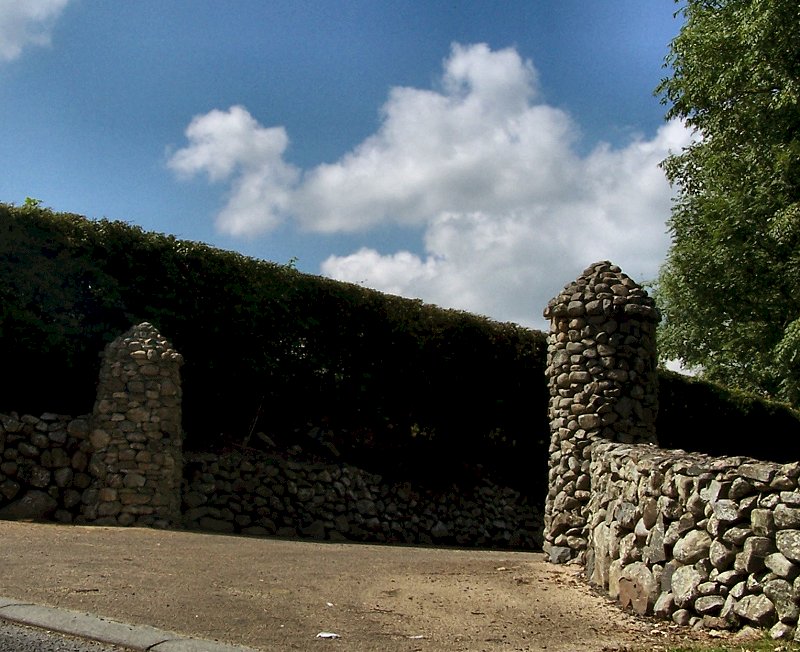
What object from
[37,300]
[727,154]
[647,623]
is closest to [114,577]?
[647,623]

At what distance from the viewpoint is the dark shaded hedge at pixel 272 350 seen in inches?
542

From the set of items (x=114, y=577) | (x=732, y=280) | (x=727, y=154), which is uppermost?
(x=727, y=154)

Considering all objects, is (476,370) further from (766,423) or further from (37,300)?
(766,423)

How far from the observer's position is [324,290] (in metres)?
17.2

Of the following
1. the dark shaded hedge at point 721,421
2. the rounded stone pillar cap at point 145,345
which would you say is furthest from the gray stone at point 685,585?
the dark shaded hedge at point 721,421

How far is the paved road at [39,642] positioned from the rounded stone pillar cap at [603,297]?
25.6ft

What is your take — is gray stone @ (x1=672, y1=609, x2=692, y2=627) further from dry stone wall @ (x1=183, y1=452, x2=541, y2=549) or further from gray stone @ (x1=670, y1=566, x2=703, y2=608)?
dry stone wall @ (x1=183, y1=452, x2=541, y2=549)

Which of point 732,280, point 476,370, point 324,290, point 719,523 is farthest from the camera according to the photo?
point 732,280

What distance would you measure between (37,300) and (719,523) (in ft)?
35.6

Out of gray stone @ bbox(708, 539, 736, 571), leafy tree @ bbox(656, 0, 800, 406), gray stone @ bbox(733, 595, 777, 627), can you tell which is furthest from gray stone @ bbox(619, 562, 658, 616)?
leafy tree @ bbox(656, 0, 800, 406)

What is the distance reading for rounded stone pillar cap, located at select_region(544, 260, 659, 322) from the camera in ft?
37.8

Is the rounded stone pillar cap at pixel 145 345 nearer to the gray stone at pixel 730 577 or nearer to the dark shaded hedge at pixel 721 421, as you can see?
the gray stone at pixel 730 577

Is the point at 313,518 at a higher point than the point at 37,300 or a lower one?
lower

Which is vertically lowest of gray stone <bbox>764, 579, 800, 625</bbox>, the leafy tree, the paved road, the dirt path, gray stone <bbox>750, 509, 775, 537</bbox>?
the paved road
